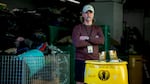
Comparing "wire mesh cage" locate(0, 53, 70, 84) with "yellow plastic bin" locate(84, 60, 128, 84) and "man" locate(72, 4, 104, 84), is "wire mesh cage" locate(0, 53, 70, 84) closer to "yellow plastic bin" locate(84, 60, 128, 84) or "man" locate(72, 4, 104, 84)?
"yellow plastic bin" locate(84, 60, 128, 84)

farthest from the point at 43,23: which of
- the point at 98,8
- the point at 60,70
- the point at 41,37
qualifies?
the point at 98,8

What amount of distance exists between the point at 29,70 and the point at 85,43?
1484 mm

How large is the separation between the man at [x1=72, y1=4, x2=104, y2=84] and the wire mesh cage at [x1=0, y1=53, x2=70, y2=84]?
3.69 feet

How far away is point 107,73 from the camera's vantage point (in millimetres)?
3664

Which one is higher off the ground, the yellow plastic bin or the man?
the man

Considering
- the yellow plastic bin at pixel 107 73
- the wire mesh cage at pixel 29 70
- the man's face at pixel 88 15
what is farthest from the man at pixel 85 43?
the wire mesh cage at pixel 29 70

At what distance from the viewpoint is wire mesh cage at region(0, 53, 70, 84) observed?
315 centimetres

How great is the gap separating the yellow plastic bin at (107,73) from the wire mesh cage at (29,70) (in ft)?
1.53

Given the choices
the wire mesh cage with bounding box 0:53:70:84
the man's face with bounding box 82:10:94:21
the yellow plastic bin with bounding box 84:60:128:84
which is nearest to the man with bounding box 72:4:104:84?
the man's face with bounding box 82:10:94:21

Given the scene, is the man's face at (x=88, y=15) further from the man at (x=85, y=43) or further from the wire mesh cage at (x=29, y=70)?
the wire mesh cage at (x=29, y=70)

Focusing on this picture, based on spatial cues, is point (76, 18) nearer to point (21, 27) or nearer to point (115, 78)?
point (21, 27)

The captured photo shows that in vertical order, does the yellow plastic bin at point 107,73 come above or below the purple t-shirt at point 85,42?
below

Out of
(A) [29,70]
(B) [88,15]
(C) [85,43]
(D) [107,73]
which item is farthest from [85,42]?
(A) [29,70]

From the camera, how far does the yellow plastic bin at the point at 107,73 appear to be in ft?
12.0
